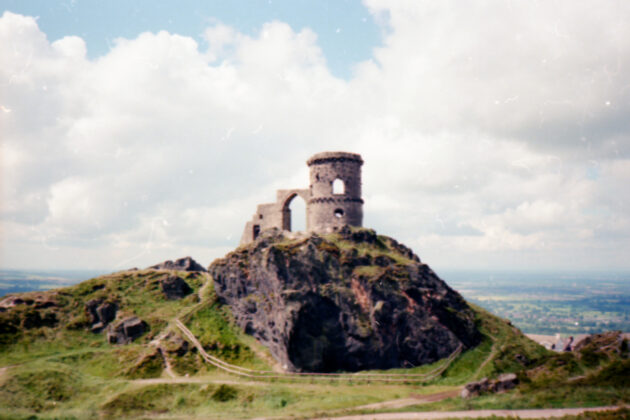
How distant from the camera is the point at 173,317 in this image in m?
46.9

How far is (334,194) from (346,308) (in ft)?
51.3

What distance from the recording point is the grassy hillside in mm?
26922

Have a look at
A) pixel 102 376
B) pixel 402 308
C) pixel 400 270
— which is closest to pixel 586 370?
pixel 402 308

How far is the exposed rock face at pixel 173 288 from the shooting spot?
171 feet

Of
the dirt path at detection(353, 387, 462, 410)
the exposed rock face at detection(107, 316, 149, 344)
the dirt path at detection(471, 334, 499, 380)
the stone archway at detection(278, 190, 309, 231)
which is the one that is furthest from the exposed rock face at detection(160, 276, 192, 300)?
the dirt path at detection(471, 334, 499, 380)

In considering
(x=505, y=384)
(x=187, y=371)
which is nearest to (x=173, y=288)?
(x=187, y=371)

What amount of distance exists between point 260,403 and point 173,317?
21.0m

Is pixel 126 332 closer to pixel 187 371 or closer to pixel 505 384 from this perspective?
pixel 187 371

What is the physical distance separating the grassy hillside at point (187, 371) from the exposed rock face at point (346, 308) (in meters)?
2.13

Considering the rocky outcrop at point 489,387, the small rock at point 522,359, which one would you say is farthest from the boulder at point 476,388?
the small rock at point 522,359

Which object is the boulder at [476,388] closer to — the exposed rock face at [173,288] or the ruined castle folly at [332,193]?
the ruined castle folly at [332,193]

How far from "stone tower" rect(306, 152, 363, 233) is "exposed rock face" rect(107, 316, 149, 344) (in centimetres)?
2308

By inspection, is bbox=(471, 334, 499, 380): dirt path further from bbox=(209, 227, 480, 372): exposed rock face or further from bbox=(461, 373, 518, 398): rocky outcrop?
bbox=(461, 373, 518, 398): rocky outcrop

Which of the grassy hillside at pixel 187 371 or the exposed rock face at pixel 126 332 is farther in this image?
the exposed rock face at pixel 126 332
